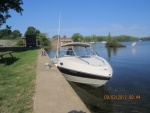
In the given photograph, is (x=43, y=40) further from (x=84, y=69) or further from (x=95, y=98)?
(x=95, y=98)

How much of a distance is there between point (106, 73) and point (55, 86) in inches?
147

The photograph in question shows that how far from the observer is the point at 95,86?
1123 centimetres

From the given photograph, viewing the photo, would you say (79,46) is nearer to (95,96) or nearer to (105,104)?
(95,96)

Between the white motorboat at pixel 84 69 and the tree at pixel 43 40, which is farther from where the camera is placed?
the tree at pixel 43 40

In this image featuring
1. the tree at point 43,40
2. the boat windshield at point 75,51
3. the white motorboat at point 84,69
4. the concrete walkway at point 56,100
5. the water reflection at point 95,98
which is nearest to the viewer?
the concrete walkway at point 56,100

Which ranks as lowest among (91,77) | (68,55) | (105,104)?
(105,104)

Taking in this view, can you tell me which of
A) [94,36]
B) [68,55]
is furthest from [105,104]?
[94,36]

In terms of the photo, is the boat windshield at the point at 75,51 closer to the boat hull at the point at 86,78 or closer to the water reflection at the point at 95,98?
the boat hull at the point at 86,78

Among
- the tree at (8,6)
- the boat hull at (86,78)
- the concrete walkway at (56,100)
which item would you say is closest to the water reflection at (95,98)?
the boat hull at (86,78)

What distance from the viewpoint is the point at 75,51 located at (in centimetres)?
1397

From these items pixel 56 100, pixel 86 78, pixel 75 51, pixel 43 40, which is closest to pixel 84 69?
pixel 86 78

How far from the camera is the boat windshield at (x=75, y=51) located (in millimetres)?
13826

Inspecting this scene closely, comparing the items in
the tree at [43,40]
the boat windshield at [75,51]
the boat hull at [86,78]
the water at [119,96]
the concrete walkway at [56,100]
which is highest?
the tree at [43,40]

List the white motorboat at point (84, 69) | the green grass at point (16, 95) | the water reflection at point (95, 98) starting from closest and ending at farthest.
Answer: the green grass at point (16, 95), the water reflection at point (95, 98), the white motorboat at point (84, 69)
